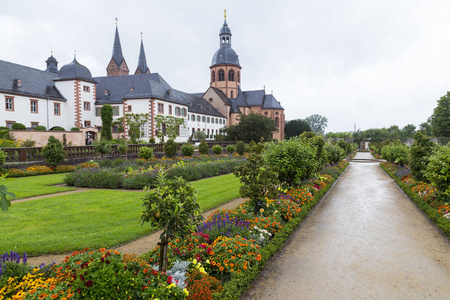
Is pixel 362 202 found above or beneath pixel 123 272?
→ beneath

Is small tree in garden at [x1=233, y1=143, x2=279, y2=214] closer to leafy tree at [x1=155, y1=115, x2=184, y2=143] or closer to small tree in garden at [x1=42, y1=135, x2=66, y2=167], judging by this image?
small tree in garden at [x1=42, y1=135, x2=66, y2=167]

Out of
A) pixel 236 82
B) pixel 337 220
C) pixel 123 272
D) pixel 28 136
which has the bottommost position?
pixel 337 220

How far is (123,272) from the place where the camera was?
9.87ft

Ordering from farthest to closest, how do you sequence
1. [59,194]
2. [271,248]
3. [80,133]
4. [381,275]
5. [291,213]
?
[80,133], [59,194], [291,213], [271,248], [381,275]

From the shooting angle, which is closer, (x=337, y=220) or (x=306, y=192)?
(x=337, y=220)

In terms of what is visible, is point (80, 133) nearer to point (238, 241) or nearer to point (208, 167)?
point (208, 167)

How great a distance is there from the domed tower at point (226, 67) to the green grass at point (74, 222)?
6457 centimetres

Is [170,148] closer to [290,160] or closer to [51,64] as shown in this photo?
[290,160]

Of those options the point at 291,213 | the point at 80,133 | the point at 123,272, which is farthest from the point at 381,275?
the point at 80,133

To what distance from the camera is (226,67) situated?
7144 cm

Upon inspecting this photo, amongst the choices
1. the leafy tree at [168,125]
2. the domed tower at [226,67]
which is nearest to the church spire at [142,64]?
the domed tower at [226,67]

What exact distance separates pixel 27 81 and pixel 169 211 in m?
41.9

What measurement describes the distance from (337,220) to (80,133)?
32.7m

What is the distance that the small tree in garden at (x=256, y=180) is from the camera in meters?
7.39
